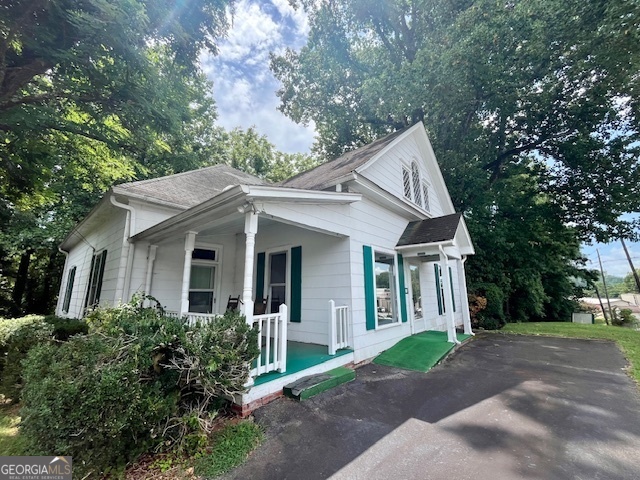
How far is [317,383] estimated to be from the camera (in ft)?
13.9

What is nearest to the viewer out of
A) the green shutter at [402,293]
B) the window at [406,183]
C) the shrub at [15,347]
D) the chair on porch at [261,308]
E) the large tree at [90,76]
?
the shrub at [15,347]

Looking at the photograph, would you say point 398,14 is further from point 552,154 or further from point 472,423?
point 472,423

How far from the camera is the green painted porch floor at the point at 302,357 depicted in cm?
404

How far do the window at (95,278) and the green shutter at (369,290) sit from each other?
6430 millimetres

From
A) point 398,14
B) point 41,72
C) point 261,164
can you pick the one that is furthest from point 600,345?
point 261,164

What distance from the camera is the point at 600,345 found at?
7.71 metres

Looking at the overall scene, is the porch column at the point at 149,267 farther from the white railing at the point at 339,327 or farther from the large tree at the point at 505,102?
the large tree at the point at 505,102

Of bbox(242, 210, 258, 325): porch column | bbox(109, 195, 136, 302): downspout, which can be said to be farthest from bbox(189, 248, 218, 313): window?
bbox(242, 210, 258, 325): porch column

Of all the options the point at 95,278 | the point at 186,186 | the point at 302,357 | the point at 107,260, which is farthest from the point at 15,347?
the point at 186,186

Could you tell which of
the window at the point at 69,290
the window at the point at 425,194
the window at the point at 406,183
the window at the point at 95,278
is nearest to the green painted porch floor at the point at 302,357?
the window at the point at 95,278

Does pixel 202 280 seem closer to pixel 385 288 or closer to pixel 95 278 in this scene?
pixel 95 278

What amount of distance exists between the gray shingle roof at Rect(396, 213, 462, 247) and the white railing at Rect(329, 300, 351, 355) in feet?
9.48

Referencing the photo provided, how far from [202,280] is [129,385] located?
470cm

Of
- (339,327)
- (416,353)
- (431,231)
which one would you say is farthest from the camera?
(431,231)
